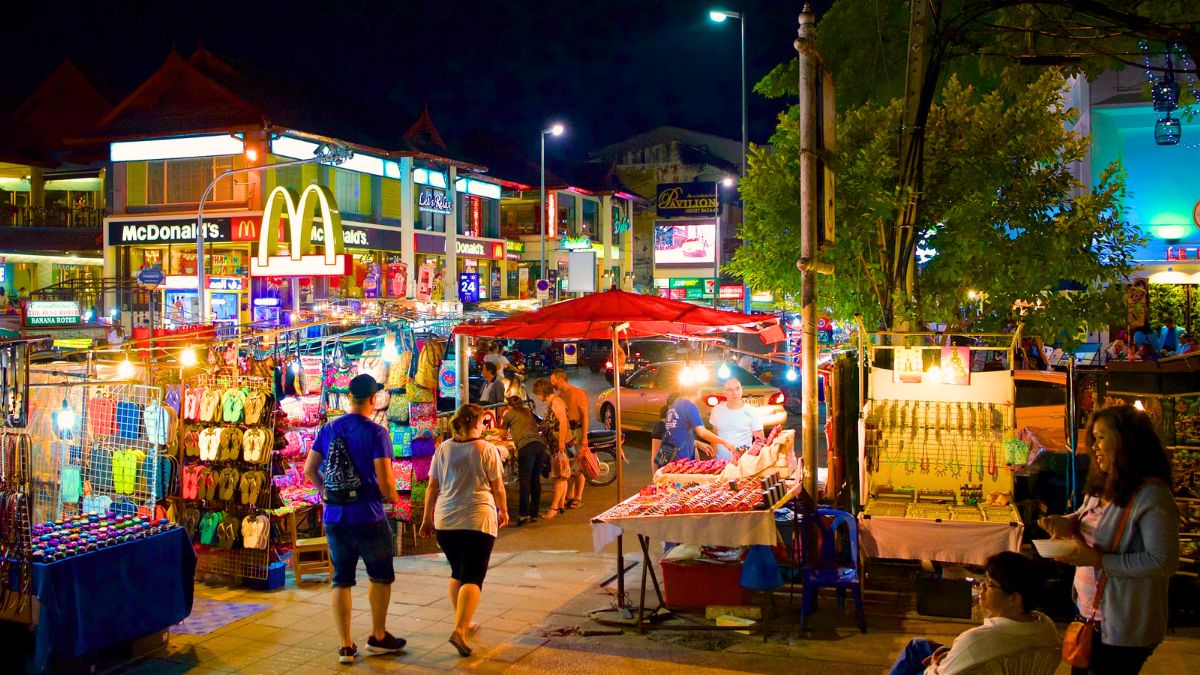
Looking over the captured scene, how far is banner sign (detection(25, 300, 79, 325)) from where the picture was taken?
26859 millimetres

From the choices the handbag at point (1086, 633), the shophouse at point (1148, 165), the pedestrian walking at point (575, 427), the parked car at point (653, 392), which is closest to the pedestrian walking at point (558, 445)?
the pedestrian walking at point (575, 427)

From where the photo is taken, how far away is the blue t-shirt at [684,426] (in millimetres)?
11805

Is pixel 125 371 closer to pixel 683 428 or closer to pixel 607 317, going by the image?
pixel 607 317

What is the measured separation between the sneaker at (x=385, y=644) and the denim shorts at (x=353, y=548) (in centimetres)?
48

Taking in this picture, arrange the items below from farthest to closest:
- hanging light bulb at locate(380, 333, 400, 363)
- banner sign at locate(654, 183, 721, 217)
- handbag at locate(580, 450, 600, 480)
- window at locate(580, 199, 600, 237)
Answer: window at locate(580, 199, 600, 237) < banner sign at locate(654, 183, 721, 217) < handbag at locate(580, 450, 600, 480) < hanging light bulb at locate(380, 333, 400, 363)

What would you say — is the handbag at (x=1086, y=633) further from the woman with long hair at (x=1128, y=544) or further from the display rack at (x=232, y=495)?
the display rack at (x=232, y=495)

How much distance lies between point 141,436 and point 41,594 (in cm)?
281

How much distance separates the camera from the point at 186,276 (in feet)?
104

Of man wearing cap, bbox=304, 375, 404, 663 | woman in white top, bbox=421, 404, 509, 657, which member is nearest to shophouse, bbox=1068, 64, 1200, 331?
woman in white top, bbox=421, 404, 509, 657

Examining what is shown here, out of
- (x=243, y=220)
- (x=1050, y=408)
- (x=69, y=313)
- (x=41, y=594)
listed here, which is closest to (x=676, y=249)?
(x=243, y=220)

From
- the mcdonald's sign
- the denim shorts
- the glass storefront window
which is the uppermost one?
the glass storefront window

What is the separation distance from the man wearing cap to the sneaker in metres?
0.12

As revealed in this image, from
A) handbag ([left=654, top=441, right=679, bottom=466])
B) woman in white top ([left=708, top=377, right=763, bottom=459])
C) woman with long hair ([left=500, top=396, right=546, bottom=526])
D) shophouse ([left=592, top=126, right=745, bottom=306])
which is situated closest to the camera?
woman in white top ([left=708, top=377, right=763, bottom=459])

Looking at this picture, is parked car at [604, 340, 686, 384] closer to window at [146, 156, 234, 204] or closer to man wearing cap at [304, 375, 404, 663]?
window at [146, 156, 234, 204]
